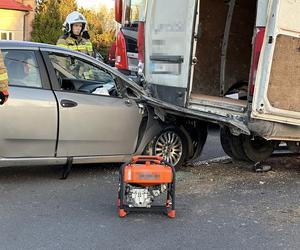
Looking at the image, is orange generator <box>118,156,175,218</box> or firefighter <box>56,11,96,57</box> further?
firefighter <box>56,11,96,57</box>

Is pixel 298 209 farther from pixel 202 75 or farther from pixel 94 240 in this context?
pixel 202 75

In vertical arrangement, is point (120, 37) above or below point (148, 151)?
above

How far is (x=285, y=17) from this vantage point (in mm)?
5699

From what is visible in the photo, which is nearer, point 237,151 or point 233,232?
point 233,232

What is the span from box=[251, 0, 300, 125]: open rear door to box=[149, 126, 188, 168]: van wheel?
1.40 meters

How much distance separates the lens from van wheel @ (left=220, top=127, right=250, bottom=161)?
7.36 m

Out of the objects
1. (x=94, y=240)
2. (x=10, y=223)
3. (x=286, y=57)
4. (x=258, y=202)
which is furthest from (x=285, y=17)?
(x=10, y=223)

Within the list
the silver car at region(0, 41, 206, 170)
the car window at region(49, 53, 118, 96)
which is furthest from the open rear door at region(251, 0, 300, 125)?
the car window at region(49, 53, 118, 96)

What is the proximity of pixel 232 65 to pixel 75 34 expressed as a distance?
263 centimetres

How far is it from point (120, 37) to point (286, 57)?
19.3 feet

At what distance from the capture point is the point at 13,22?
27.2m

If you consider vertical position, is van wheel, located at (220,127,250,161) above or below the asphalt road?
above

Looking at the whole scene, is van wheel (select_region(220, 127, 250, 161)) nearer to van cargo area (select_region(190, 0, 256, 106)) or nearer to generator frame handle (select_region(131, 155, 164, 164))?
van cargo area (select_region(190, 0, 256, 106))

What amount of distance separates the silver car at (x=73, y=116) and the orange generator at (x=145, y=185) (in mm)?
1280
